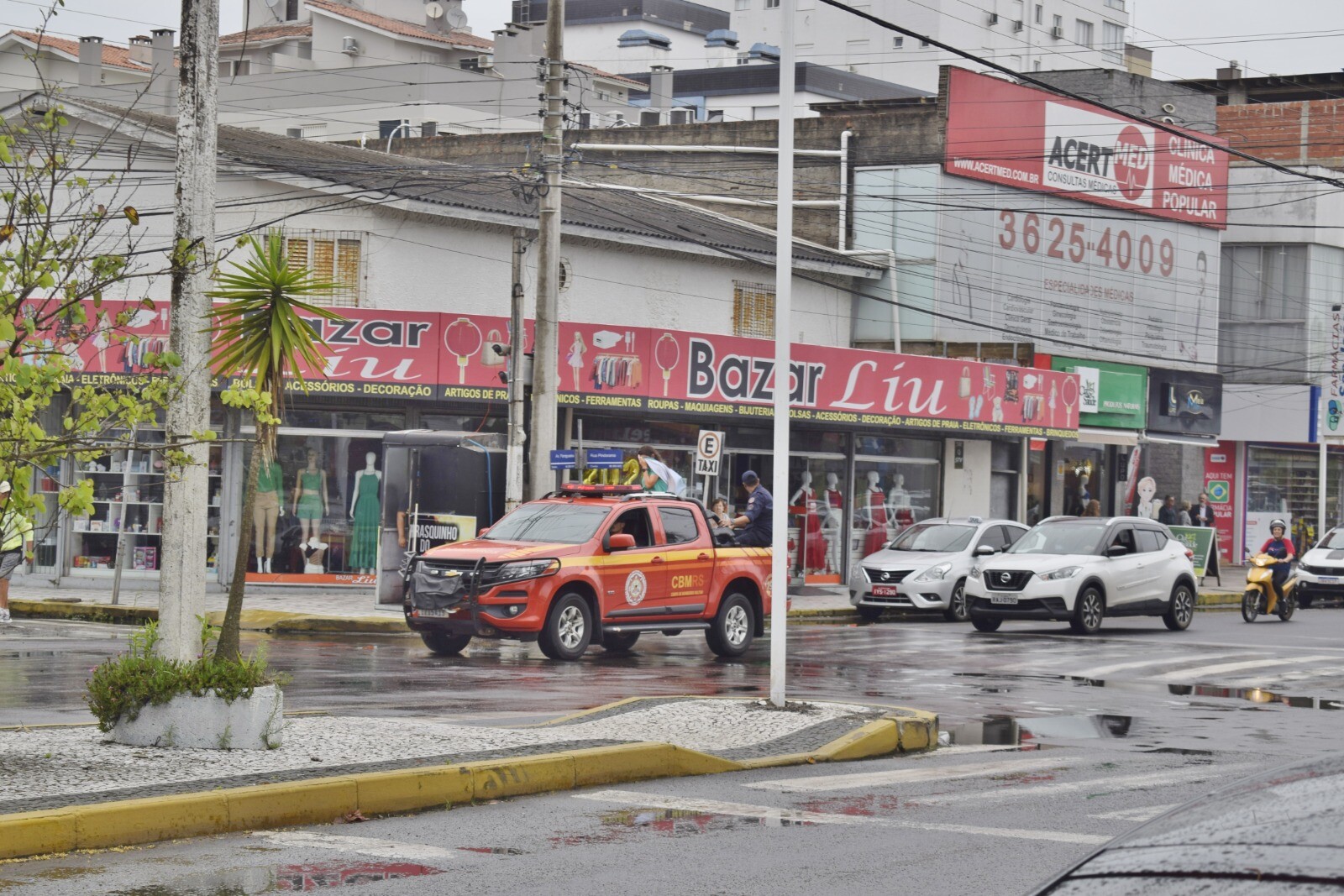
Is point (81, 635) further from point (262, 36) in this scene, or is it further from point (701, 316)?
point (262, 36)

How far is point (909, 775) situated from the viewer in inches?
437

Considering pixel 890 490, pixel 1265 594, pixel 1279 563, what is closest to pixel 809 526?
pixel 890 490

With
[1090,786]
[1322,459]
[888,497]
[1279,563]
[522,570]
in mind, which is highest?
[1322,459]

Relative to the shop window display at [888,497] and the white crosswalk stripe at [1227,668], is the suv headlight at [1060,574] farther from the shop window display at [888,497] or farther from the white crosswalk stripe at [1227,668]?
the shop window display at [888,497]

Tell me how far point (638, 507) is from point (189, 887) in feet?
42.0

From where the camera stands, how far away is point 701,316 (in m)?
34.3

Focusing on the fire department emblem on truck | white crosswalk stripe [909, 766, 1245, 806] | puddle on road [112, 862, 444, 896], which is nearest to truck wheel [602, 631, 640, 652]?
the fire department emblem on truck

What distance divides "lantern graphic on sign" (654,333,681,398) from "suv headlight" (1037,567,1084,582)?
25.6 feet

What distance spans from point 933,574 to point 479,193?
1144 cm

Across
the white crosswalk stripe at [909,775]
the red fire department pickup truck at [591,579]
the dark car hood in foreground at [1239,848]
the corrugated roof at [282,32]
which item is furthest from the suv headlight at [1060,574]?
the corrugated roof at [282,32]

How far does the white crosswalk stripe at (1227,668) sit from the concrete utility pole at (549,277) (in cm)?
842

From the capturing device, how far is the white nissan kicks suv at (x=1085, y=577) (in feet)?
80.7

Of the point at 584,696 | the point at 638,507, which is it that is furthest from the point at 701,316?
the point at 584,696

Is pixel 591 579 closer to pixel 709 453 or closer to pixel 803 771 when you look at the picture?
pixel 803 771
